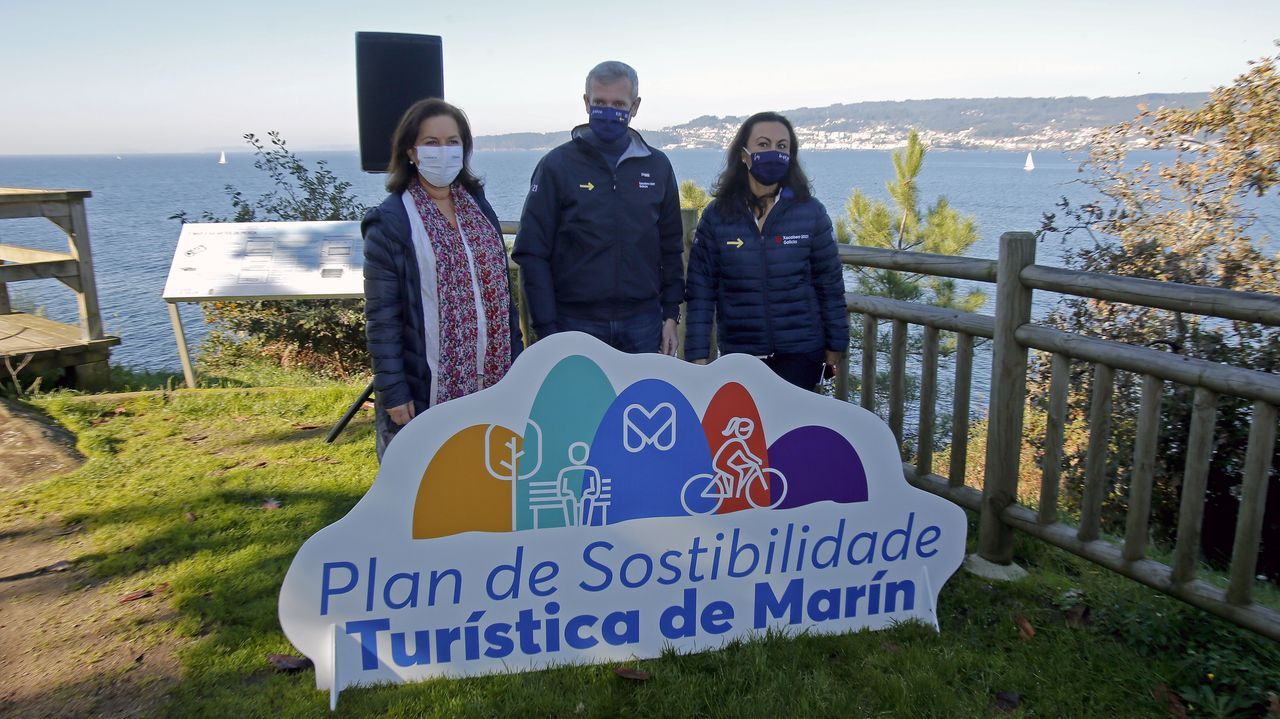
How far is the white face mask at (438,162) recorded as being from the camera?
3217mm

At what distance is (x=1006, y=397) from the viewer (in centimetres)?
365

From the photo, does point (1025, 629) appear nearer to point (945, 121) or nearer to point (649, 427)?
point (649, 427)

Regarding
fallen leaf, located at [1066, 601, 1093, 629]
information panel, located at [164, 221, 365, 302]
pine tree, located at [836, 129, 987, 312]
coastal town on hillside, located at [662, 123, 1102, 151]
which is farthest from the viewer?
coastal town on hillside, located at [662, 123, 1102, 151]

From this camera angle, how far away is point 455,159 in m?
3.25

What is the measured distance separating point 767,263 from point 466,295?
1.20 metres

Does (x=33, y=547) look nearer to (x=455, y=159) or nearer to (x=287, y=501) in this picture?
(x=287, y=501)

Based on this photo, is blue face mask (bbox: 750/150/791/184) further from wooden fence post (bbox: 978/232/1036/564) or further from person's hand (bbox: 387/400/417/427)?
person's hand (bbox: 387/400/417/427)

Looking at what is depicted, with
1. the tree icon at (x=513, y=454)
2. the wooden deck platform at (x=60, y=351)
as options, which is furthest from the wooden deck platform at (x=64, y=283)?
the tree icon at (x=513, y=454)

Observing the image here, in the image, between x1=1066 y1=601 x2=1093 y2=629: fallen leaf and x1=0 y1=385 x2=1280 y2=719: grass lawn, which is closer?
x1=0 y1=385 x2=1280 y2=719: grass lawn

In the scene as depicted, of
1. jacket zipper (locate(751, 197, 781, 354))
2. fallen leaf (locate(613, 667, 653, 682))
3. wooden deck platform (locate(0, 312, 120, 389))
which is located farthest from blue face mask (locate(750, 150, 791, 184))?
wooden deck platform (locate(0, 312, 120, 389))

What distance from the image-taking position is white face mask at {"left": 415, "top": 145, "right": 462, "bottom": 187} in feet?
10.6

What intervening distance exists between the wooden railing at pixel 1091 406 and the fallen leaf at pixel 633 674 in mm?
1617

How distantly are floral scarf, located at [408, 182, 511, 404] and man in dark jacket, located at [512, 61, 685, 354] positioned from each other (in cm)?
20

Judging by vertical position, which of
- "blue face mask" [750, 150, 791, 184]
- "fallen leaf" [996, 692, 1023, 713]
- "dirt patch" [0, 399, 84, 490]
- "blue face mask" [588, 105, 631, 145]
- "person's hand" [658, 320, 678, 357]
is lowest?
"fallen leaf" [996, 692, 1023, 713]
